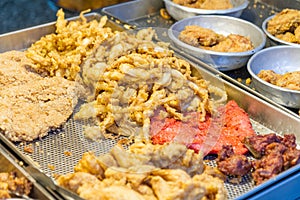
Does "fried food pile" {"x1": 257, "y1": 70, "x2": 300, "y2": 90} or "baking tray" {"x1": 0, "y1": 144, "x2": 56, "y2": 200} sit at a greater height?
"fried food pile" {"x1": 257, "y1": 70, "x2": 300, "y2": 90}

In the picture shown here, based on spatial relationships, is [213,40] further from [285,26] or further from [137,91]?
[137,91]

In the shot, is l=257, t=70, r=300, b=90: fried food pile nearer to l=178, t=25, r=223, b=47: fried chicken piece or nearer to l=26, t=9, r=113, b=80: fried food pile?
l=178, t=25, r=223, b=47: fried chicken piece

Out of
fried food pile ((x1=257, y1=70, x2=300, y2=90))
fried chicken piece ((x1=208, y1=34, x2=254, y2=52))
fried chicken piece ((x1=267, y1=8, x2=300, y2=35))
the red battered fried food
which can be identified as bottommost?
the red battered fried food

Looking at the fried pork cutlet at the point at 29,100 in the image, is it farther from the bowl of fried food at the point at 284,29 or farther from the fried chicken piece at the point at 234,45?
the bowl of fried food at the point at 284,29

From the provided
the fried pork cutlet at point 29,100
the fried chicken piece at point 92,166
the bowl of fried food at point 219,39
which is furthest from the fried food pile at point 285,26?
the fried chicken piece at point 92,166

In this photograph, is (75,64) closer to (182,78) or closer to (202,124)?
(182,78)

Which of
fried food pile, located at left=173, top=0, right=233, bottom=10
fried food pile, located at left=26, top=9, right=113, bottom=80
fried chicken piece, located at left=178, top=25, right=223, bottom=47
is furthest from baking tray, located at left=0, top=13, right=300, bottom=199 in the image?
fried food pile, located at left=173, top=0, right=233, bottom=10

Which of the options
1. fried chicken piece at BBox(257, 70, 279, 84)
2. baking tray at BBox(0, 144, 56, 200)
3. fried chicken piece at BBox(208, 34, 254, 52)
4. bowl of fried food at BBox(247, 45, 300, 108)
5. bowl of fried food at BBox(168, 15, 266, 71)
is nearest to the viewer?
baking tray at BBox(0, 144, 56, 200)
